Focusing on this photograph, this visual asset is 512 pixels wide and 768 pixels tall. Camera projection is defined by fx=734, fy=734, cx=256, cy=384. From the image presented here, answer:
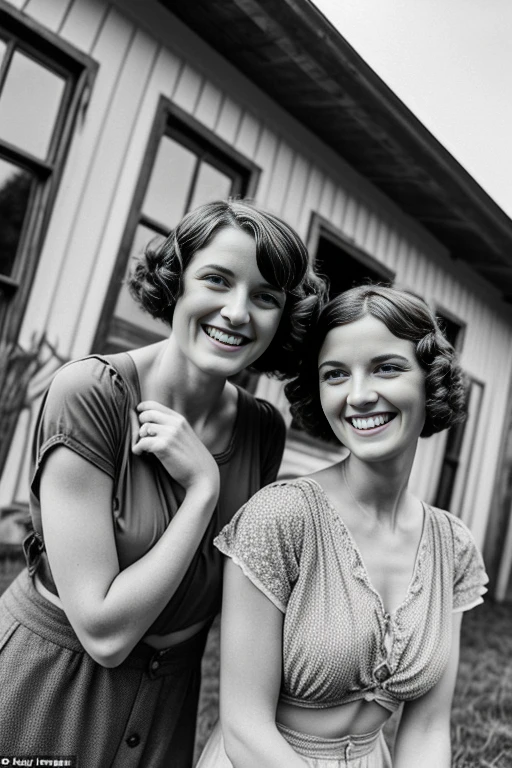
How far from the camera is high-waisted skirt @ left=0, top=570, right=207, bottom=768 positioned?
5.52 ft

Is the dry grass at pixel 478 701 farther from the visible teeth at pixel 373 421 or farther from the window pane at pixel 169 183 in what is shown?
the window pane at pixel 169 183

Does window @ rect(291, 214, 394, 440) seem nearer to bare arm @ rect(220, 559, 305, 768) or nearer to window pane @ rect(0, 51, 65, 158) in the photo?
window pane @ rect(0, 51, 65, 158)

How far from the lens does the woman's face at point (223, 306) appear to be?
1.78m

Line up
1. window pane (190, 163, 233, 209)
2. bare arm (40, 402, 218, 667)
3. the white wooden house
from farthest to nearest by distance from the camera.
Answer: window pane (190, 163, 233, 209) < the white wooden house < bare arm (40, 402, 218, 667)

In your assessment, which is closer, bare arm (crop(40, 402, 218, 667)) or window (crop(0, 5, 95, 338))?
bare arm (crop(40, 402, 218, 667))

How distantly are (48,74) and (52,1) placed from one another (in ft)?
1.11

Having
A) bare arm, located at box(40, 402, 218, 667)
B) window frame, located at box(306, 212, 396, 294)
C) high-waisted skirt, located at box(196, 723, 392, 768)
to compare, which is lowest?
high-waisted skirt, located at box(196, 723, 392, 768)

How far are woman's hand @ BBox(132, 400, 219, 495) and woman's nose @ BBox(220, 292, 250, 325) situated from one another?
0.27m

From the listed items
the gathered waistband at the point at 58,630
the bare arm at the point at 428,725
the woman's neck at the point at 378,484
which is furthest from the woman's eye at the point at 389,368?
the gathered waistband at the point at 58,630

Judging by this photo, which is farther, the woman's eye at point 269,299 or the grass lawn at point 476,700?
the grass lawn at point 476,700

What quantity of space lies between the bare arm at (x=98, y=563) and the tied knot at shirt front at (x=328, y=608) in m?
0.16

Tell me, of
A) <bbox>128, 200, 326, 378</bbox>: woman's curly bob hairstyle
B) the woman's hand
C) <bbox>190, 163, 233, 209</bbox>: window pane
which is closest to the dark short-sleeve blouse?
the woman's hand

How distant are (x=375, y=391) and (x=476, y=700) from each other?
3225 mm

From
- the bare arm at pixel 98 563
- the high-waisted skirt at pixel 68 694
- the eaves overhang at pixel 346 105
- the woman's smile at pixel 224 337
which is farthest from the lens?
the eaves overhang at pixel 346 105
